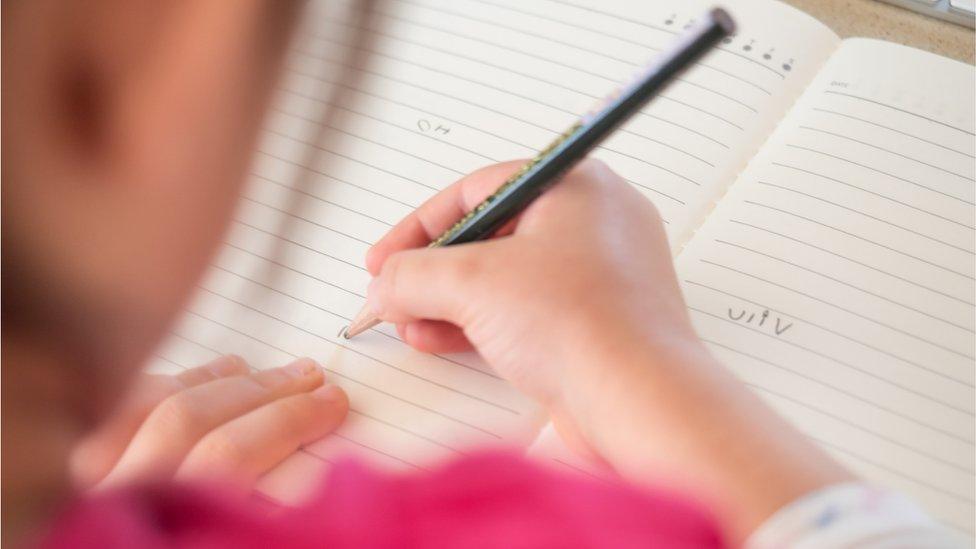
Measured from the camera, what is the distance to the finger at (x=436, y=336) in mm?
495

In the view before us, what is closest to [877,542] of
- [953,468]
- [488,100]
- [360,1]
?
[953,468]

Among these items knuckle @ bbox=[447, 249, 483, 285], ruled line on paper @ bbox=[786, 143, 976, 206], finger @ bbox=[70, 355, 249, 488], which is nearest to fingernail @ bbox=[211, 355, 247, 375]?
finger @ bbox=[70, 355, 249, 488]

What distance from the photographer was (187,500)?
1.10 ft

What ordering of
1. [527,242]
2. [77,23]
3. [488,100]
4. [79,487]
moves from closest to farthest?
[77,23] < [79,487] < [527,242] < [488,100]

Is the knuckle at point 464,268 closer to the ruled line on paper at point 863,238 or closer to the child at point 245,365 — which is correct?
the child at point 245,365

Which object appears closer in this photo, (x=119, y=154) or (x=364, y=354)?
(x=119, y=154)

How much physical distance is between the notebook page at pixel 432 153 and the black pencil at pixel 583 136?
0.06m

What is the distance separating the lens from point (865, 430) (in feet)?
1.55

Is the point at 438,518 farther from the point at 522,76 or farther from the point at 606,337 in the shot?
the point at 522,76

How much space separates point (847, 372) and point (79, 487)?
14.5 inches

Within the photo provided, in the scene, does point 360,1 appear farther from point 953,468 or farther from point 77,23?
point 953,468

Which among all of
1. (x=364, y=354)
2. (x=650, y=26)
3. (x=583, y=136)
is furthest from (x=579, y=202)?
(x=650, y=26)

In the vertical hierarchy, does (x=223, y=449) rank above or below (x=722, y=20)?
below

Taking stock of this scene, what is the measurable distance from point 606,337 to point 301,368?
174 mm
